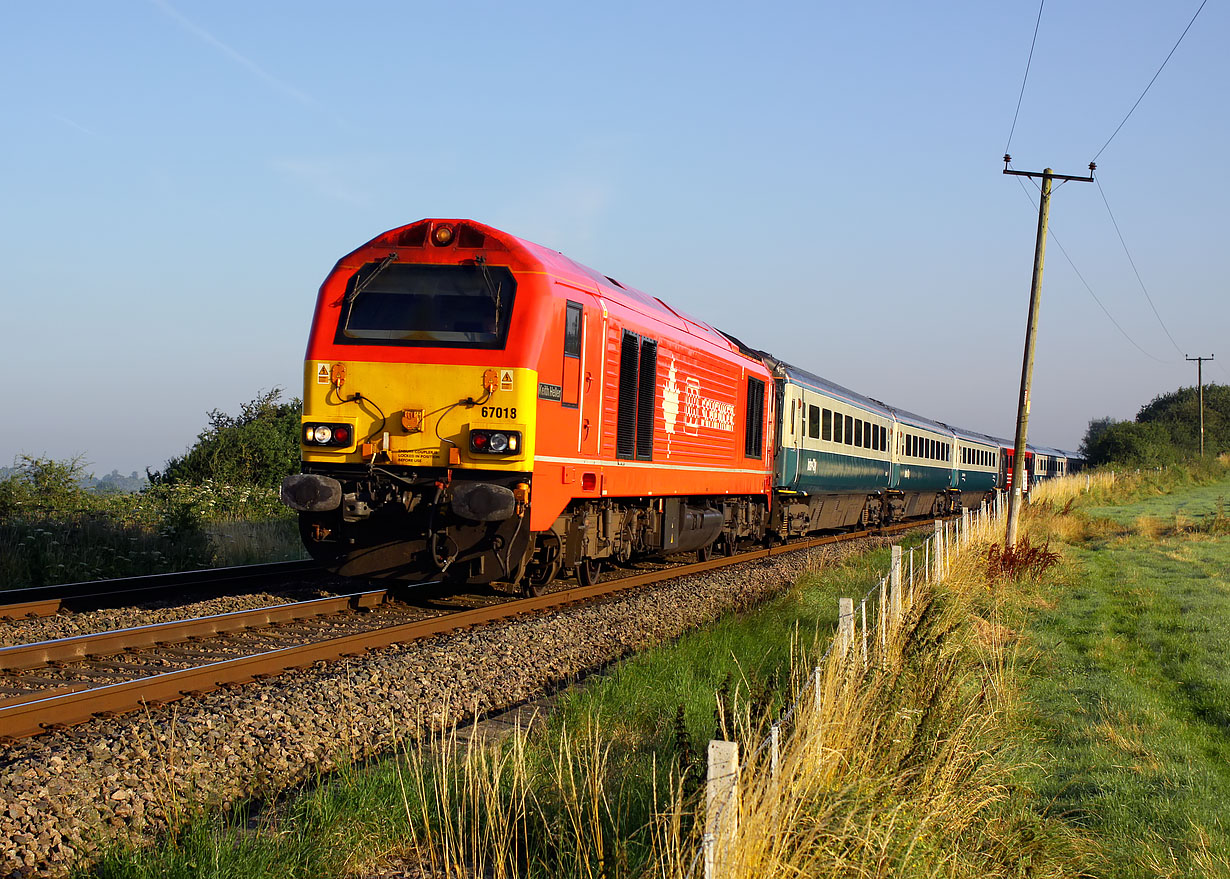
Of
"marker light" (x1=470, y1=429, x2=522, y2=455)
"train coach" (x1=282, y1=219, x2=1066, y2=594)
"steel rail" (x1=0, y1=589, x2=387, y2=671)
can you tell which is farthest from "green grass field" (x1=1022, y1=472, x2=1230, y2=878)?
"steel rail" (x1=0, y1=589, x2=387, y2=671)

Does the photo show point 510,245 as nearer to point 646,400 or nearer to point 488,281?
point 488,281

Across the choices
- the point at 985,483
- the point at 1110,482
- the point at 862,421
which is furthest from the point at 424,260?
the point at 1110,482

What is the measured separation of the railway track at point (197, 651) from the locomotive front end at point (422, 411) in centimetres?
55

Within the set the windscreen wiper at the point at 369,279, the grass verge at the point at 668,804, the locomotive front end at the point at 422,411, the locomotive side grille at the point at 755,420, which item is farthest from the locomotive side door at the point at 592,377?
the locomotive side grille at the point at 755,420

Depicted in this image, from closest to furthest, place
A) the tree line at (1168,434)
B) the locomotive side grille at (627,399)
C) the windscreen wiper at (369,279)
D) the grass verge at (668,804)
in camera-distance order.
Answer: the grass verge at (668,804) → the windscreen wiper at (369,279) → the locomotive side grille at (627,399) → the tree line at (1168,434)

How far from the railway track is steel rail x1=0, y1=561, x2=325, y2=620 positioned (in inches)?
35.9

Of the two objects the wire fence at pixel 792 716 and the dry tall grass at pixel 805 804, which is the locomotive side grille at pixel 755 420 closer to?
the wire fence at pixel 792 716

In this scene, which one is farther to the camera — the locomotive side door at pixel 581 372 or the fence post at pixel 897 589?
the locomotive side door at pixel 581 372

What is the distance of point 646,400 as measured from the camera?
12.5 meters

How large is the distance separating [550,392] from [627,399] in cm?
202

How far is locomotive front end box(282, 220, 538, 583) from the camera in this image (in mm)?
9695

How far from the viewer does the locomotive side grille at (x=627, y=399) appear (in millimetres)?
11766

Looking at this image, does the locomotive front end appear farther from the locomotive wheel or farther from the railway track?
the locomotive wheel

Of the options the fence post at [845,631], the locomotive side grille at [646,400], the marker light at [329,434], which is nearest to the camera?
the fence post at [845,631]
